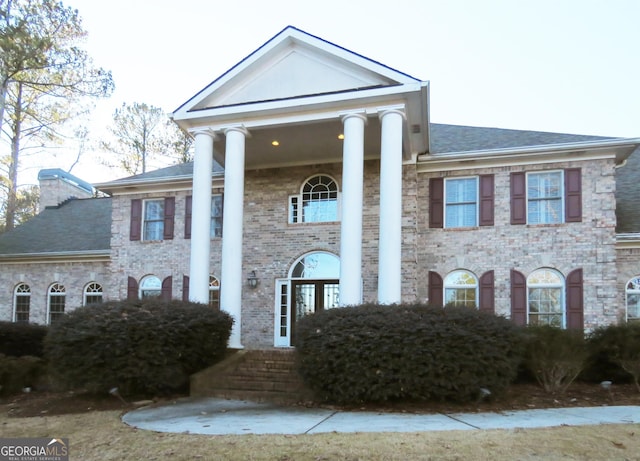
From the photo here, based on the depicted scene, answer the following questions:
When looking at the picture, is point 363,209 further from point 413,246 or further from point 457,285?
point 457,285

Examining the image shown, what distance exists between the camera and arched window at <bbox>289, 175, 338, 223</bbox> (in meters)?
15.1

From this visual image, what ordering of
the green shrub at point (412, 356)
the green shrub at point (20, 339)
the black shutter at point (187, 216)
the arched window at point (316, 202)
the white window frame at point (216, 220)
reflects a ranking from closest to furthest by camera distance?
the green shrub at point (412, 356), the green shrub at point (20, 339), the arched window at point (316, 202), the white window frame at point (216, 220), the black shutter at point (187, 216)

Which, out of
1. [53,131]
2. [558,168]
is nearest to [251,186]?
[558,168]

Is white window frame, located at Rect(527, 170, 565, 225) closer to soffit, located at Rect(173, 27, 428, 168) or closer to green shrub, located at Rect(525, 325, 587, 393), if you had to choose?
soffit, located at Rect(173, 27, 428, 168)

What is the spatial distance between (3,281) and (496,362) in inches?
716

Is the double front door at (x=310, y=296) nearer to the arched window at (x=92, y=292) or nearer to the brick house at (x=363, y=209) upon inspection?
the brick house at (x=363, y=209)

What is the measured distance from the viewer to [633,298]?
13359 mm

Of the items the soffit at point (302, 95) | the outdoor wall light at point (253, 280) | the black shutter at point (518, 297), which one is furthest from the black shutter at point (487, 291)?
the outdoor wall light at point (253, 280)

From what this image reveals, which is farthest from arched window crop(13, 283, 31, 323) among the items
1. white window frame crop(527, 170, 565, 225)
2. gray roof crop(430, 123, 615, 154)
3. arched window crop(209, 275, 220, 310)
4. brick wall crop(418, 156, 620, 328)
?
white window frame crop(527, 170, 565, 225)

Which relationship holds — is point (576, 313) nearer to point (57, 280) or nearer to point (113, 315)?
point (113, 315)

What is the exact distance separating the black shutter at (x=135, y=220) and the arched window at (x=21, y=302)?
18.0ft

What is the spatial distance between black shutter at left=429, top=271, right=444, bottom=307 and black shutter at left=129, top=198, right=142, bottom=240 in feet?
29.7

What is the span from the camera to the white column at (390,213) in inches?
447

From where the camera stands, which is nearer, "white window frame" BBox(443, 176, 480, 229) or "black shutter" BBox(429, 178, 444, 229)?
"white window frame" BBox(443, 176, 480, 229)
